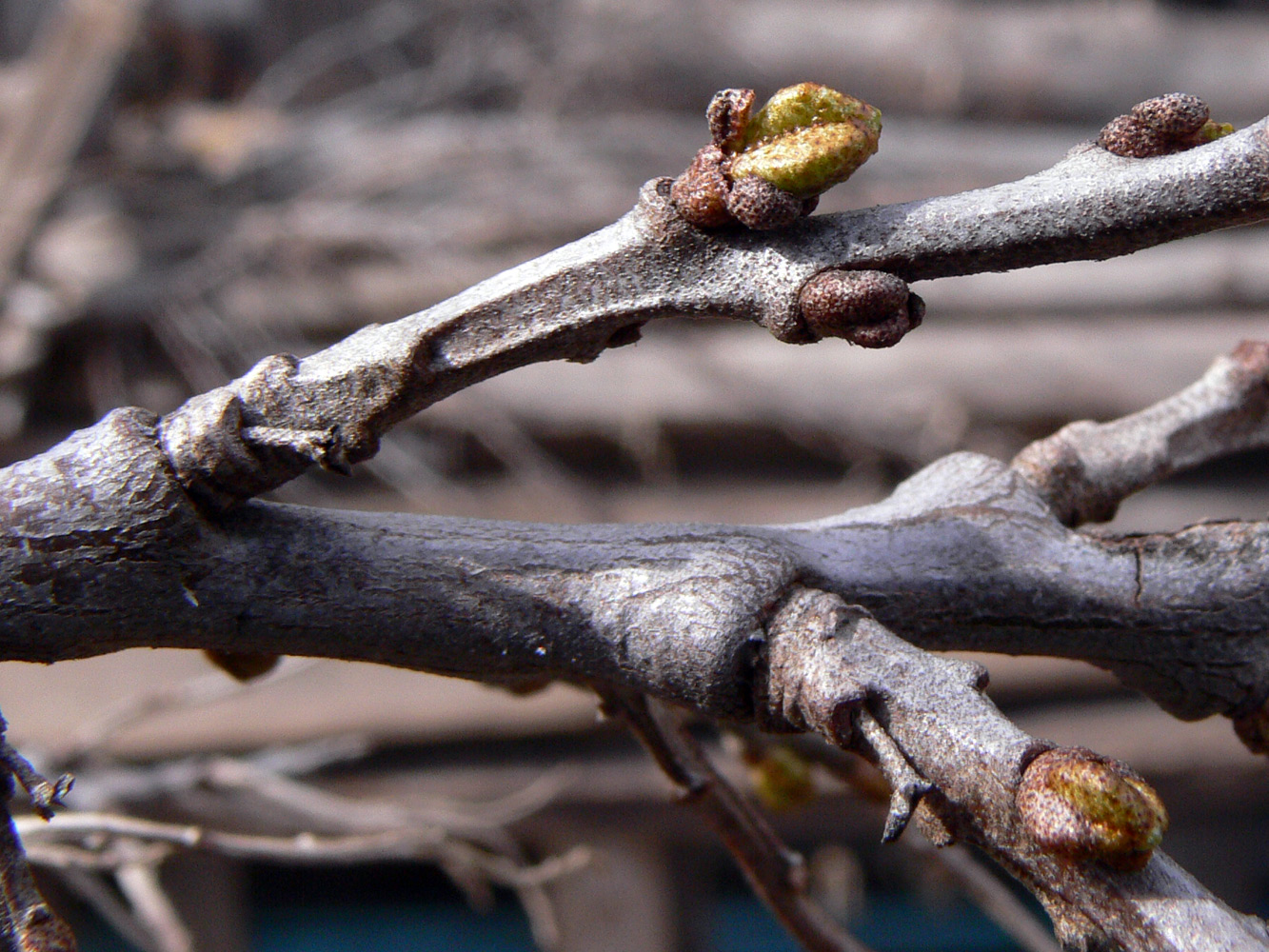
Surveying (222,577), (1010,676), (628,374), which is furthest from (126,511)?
(1010,676)

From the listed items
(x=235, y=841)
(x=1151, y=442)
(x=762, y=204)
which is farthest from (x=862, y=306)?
(x=235, y=841)

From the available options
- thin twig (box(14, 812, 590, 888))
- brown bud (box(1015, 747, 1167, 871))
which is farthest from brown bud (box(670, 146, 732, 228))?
thin twig (box(14, 812, 590, 888))

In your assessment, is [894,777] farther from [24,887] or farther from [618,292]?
[24,887]

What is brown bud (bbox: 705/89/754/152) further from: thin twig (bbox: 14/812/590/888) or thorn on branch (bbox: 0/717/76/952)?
thin twig (bbox: 14/812/590/888)

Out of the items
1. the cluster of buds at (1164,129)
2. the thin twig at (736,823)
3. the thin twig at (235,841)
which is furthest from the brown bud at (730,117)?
the thin twig at (235,841)

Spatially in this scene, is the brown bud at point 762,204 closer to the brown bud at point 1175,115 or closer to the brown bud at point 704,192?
the brown bud at point 704,192

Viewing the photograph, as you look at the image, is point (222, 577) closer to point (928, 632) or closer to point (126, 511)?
point (126, 511)
